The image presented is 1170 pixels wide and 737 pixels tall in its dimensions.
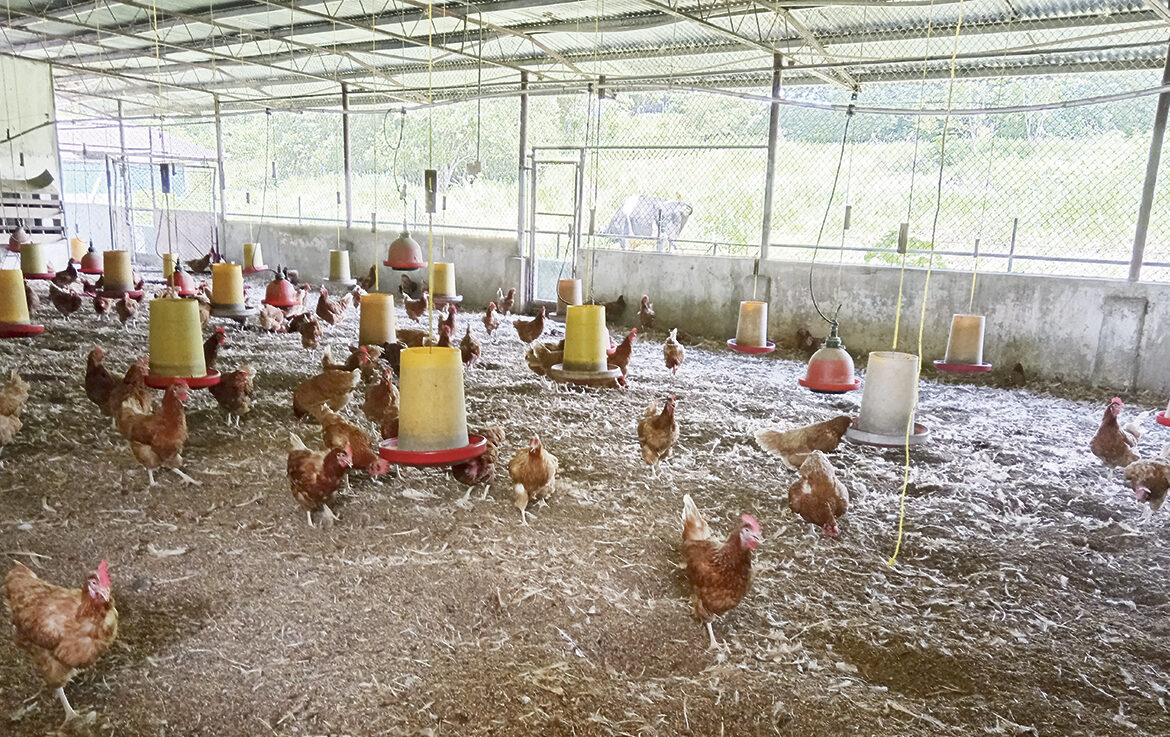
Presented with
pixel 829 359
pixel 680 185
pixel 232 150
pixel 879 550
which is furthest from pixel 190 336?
pixel 232 150

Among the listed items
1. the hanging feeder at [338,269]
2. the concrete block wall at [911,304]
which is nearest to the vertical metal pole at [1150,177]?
the concrete block wall at [911,304]

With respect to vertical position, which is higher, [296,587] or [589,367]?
[589,367]

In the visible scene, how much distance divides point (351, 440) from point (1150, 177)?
7541 millimetres

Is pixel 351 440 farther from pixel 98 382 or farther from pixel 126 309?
pixel 126 309

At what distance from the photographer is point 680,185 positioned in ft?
47.6

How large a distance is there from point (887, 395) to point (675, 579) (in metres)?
1.27

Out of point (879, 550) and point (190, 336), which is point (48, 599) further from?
point (879, 550)

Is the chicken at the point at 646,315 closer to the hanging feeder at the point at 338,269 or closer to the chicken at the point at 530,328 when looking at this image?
the chicken at the point at 530,328

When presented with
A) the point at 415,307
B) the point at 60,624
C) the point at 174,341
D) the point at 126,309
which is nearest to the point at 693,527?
the point at 60,624

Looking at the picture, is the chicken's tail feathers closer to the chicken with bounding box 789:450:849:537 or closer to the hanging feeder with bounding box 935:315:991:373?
the chicken with bounding box 789:450:849:537

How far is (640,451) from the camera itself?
505cm

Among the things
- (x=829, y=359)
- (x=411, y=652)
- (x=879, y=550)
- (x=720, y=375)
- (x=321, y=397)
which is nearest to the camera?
(x=411, y=652)

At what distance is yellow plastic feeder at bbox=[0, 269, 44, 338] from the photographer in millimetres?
4166

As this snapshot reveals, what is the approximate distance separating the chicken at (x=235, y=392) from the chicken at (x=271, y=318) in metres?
3.00
